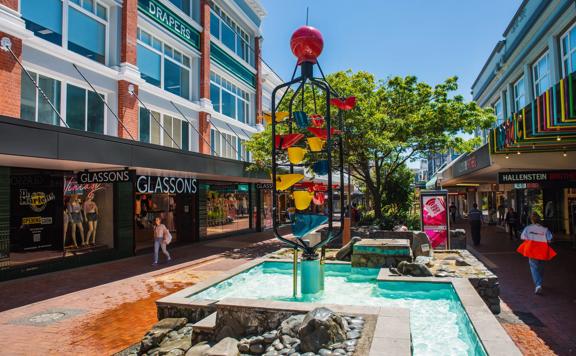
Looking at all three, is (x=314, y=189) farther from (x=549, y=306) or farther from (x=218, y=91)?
(x=218, y=91)

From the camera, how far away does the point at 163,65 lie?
17875 millimetres

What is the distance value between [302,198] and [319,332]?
9.99ft

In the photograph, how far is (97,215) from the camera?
47.0 feet

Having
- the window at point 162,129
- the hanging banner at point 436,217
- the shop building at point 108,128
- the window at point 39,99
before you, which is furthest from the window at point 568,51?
the window at point 39,99

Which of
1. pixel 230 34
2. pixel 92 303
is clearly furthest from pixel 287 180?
pixel 230 34

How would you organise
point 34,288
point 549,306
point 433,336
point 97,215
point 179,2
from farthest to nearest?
point 179,2, point 97,215, point 34,288, point 549,306, point 433,336

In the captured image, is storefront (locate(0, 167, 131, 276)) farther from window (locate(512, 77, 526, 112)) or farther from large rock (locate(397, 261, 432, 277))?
window (locate(512, 77, 526, 112))

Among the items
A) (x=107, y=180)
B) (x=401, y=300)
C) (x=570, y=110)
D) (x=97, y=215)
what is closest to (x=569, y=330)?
(x=401, y=300)

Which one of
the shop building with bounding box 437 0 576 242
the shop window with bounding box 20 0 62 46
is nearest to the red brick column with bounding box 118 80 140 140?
the shop window with bounding box 20 0 62 46

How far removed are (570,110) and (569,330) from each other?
3558 mm

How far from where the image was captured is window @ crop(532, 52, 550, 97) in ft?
52.3

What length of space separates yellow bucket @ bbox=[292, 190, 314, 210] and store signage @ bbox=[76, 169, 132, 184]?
287 inches

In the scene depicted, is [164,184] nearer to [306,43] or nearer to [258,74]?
[306,43]

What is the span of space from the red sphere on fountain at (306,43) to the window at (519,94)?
15961 millimetres
